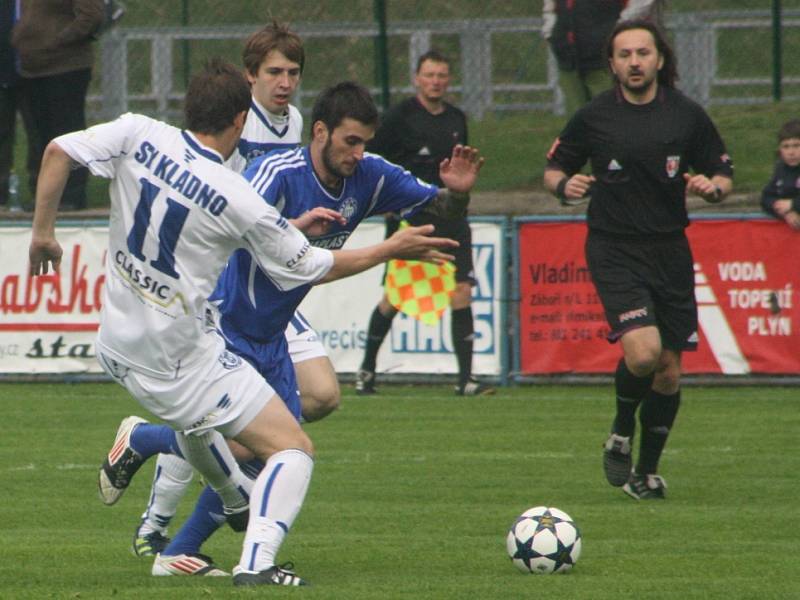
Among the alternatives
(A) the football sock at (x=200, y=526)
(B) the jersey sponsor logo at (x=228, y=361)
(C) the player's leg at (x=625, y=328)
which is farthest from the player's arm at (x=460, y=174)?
(A) the football sock at (x=200, y=526)

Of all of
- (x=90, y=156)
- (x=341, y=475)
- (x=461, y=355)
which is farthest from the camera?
(x=461, y=355)

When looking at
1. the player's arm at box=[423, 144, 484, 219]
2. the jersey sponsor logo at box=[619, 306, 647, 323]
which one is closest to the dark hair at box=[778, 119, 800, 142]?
the jersey sponsor logo at box=[619, 306, 647, 323]

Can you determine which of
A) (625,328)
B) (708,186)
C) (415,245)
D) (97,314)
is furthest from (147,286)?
(97,314)

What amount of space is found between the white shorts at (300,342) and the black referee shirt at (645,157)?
169 cm

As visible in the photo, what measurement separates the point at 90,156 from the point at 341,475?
383 cm

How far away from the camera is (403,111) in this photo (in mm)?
13109

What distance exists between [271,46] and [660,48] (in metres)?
1.92

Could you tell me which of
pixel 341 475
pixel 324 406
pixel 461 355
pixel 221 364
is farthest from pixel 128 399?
pixel 221 364

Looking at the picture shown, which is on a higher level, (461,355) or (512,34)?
(512,34)

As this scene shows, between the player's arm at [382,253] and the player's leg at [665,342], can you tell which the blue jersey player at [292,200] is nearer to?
the player's arm at [382,253]

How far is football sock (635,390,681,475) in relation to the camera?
8.55 m

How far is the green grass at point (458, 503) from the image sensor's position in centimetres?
619

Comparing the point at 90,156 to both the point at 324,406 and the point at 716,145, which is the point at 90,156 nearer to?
the point at 324,406

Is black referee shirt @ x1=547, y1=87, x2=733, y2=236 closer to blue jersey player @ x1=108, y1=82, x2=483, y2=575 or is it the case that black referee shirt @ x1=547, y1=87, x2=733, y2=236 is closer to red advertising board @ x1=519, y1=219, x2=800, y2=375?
blue jersey player @ x1=108, y1=82, x2=483, y2=575
